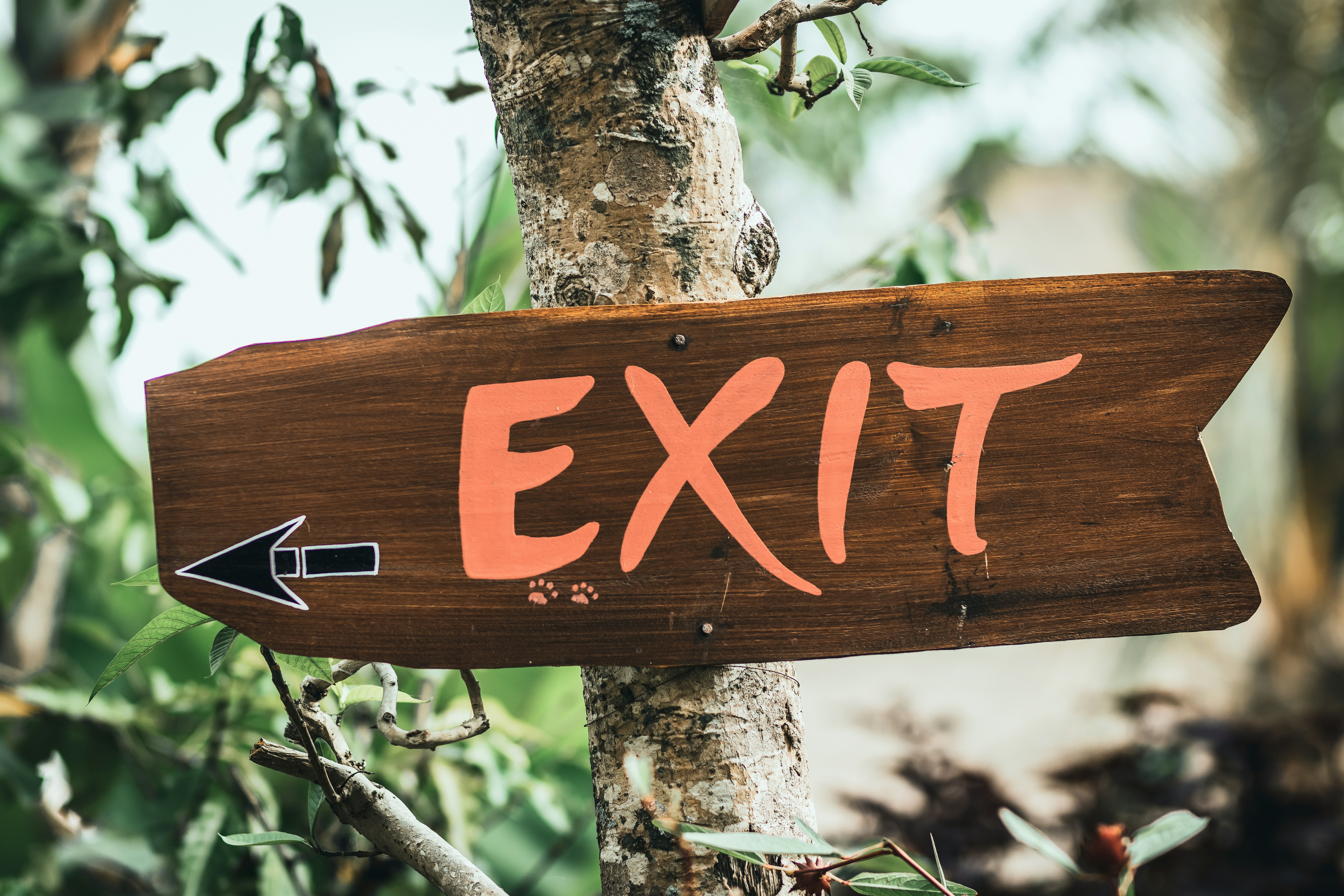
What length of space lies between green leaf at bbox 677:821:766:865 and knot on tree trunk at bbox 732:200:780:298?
314 millimetres

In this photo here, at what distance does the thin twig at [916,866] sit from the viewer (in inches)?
14.6

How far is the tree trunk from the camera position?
48 centimetres

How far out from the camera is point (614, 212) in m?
0.51

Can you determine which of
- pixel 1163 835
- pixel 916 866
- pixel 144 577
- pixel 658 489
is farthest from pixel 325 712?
pixel 1163 835

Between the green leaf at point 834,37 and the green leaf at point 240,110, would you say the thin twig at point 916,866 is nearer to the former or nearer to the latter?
the green leaf at point 834,37

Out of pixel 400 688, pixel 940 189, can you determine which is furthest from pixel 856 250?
pixel 940 189

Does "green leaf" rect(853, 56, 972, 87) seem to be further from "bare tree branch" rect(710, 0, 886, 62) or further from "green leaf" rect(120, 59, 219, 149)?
"green leaf" rect(120, 59, 219, 149)

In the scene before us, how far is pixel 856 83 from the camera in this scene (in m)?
0.54

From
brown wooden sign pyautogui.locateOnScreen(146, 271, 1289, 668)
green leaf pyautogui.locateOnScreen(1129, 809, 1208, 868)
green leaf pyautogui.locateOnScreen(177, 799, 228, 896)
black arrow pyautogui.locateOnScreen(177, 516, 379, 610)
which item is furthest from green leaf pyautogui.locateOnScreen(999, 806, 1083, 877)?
green leaf pyautogui.locateOnScreen(177, 799, 228, 896)

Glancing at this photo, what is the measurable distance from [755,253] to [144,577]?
0.45m

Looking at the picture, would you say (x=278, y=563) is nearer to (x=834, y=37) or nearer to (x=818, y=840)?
(x=818, y=840)

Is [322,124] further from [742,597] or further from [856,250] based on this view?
[856,250]

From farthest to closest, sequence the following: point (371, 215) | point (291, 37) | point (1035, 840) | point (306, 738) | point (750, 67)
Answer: point (371, 215), point (291, 37), point (750, 67), point (306, 738), point (1035, 840)

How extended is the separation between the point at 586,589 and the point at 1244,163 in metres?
3.02
